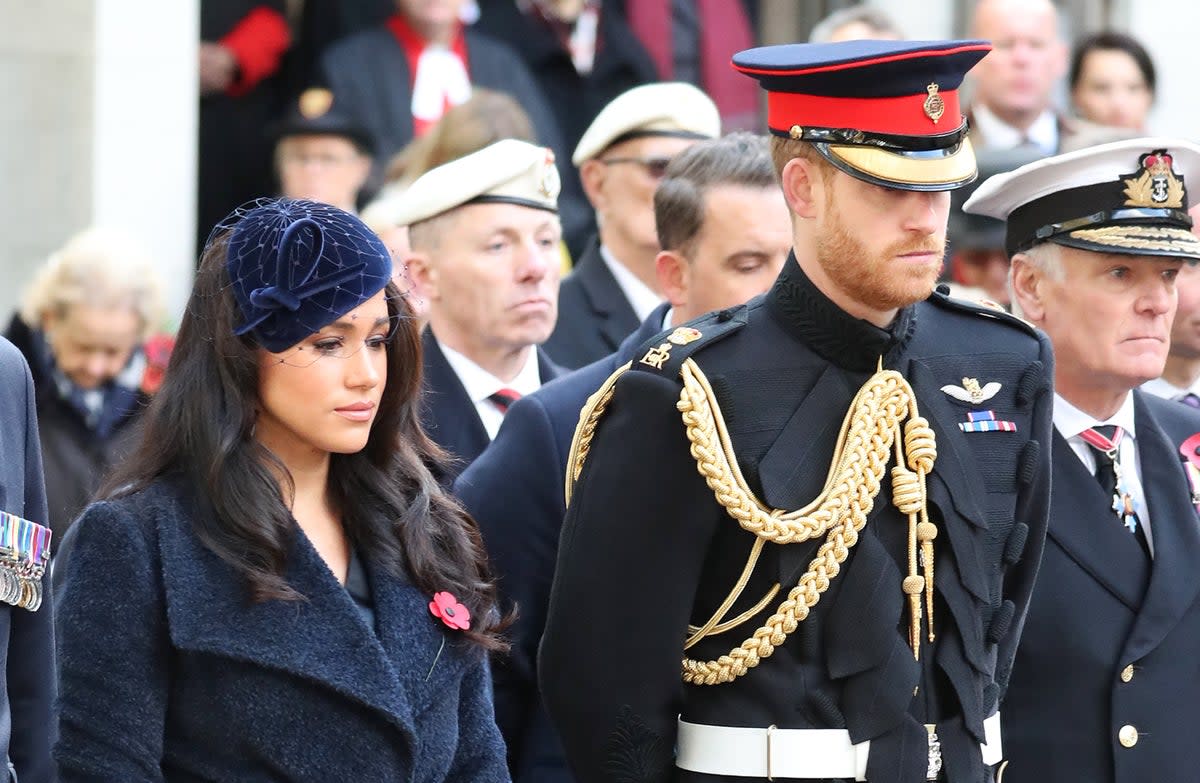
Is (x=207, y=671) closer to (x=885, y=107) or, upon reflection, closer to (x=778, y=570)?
(x=778, y=570)

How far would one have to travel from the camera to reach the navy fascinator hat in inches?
140

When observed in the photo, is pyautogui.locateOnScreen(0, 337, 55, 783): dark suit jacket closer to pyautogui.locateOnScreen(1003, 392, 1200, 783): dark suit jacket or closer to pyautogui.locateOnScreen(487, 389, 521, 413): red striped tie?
pyautogui.locateOnScreen(487, 389, 521, 413): red striped tie

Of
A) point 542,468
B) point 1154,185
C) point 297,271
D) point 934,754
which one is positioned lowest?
point 934,754

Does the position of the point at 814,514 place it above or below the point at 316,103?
below

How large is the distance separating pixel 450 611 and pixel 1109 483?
1449 mm

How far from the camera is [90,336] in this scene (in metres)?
7.25

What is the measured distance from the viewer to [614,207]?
6520 millimetres

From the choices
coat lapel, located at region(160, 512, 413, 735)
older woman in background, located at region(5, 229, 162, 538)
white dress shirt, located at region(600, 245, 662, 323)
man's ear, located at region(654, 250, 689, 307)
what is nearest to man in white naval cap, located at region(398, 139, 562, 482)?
man's ear, located at region(654, 250, 689, 307)

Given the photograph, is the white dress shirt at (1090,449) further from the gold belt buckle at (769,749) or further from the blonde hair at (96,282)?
the blonde hair at (96,282)

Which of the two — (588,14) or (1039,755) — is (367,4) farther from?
(1039,755)

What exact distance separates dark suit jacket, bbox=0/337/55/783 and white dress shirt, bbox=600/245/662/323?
2.54 metres

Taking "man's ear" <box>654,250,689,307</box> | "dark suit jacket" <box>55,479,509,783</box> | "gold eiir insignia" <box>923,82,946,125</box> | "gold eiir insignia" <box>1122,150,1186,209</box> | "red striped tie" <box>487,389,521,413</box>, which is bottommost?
"dark suit jacket" <box>55,479,509,783</box>

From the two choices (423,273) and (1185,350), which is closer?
(1185,350)

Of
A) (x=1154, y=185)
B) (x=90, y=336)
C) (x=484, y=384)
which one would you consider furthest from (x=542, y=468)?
(x=90, y=336)
